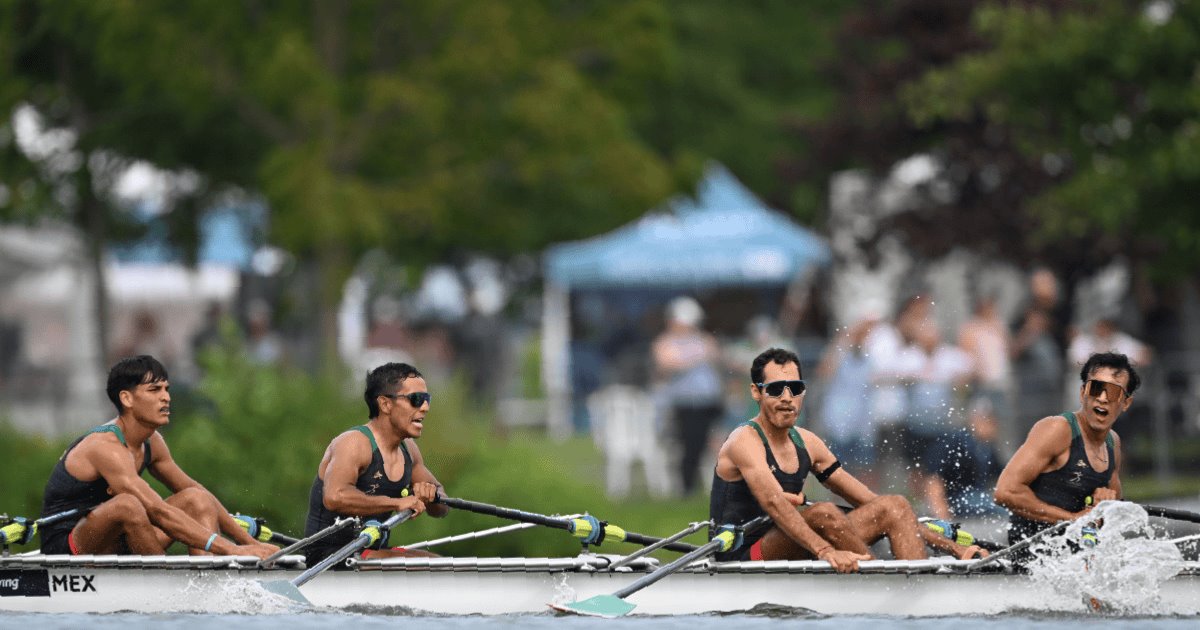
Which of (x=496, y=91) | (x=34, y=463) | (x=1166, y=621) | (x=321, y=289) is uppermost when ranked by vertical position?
(x=496, y=91)

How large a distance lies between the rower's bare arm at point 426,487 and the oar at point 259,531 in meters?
0.87

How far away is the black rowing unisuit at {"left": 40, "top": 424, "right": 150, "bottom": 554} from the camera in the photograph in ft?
44.1

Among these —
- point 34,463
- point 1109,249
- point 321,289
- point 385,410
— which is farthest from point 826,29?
point 385,410

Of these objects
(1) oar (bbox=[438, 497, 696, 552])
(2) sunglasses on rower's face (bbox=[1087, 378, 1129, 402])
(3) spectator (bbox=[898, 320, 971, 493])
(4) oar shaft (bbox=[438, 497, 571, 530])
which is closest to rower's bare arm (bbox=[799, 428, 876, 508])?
(1) oar (bbox=[438, 497, 696, 552])

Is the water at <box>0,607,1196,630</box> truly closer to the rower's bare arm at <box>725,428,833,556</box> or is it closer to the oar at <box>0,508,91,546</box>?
the rower's bare arm at <box>725,428,833,556</box>

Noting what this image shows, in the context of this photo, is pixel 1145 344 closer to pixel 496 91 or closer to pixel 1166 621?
pixel 496 91

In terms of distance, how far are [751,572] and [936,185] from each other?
1586cm

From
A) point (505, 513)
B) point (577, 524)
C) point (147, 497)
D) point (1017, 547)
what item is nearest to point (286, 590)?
point (147, 497)

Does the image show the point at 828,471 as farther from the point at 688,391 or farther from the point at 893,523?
the point at 688,391

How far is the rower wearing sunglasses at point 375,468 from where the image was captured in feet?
43.4

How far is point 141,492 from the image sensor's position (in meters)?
13.3

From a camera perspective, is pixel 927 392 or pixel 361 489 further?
pixel 927 392

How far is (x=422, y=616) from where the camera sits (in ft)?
42.6

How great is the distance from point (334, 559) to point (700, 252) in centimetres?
1487
